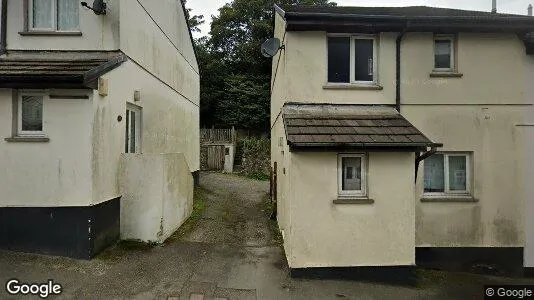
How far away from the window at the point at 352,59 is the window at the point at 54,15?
615 centimetres

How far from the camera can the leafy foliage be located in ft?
93.8

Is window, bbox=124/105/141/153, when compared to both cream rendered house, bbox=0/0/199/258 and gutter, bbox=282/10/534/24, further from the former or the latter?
gutter, bbox=282/10/534/24

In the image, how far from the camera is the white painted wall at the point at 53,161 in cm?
699

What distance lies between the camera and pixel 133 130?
9750 mm

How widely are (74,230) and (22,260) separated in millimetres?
1074

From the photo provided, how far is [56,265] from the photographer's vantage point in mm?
6734

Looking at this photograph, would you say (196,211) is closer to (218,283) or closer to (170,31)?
(218,283)

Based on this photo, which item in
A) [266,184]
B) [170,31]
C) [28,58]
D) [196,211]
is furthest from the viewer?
[266,184]

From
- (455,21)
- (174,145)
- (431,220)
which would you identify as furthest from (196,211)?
(455,21)

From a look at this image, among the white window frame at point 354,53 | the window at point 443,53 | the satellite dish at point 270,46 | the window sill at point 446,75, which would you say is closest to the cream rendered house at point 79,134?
the satellite dish at point 270,46

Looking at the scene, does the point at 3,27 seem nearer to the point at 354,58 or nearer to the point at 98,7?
→ the point at 98,7

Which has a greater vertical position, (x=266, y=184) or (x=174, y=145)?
(x=174, y=145)

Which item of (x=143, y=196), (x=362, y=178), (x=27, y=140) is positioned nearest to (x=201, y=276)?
(x=143, y=196)

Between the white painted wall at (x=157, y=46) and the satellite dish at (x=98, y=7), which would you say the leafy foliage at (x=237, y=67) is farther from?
the satellite dish at (x=98, y=7)
